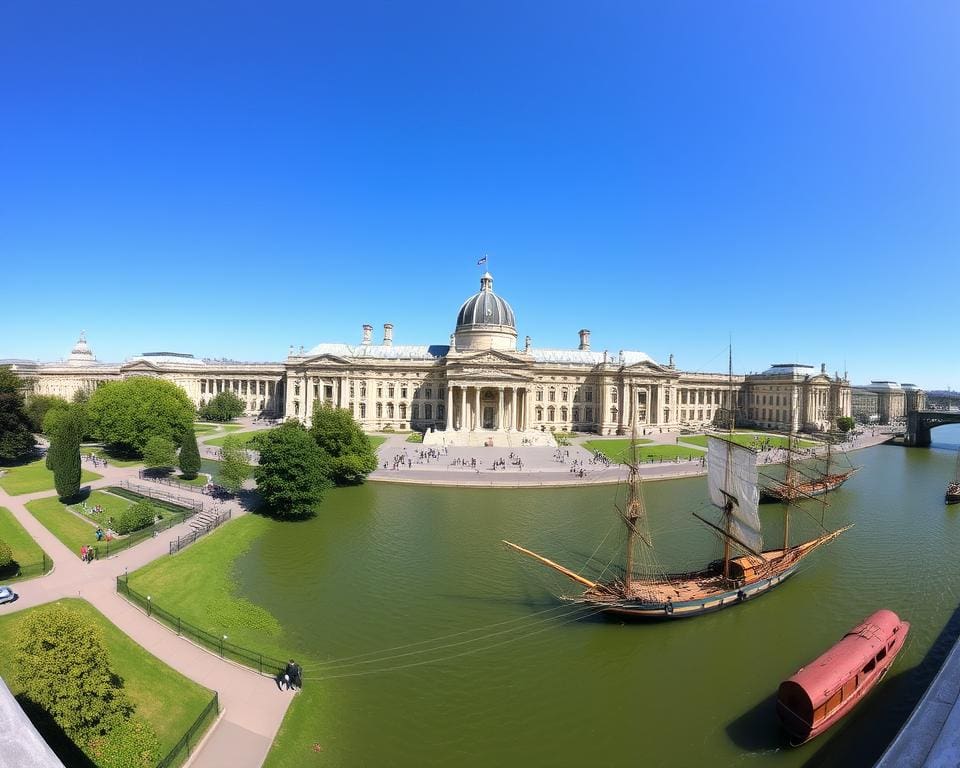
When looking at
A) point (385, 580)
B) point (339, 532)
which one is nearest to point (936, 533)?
point (385, 580)

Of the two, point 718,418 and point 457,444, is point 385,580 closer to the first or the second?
point 457,444

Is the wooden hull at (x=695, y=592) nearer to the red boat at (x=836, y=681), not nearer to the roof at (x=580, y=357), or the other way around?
the red boat at (x=836, y=681)

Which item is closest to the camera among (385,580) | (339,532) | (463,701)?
(463,701)

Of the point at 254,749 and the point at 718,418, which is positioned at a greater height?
the point at 718,418

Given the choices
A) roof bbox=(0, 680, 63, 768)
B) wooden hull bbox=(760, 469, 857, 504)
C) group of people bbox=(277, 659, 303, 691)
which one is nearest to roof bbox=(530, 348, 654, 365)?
wooden hull bbox=(760, 469, 857, 504)

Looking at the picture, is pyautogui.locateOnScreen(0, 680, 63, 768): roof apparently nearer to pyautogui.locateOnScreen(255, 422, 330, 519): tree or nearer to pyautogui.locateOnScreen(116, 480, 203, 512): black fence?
pyautogui.locateOnScreen(255, 422, 330, 519): tree

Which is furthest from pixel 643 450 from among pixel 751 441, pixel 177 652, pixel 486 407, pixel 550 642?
pixel 177 652
